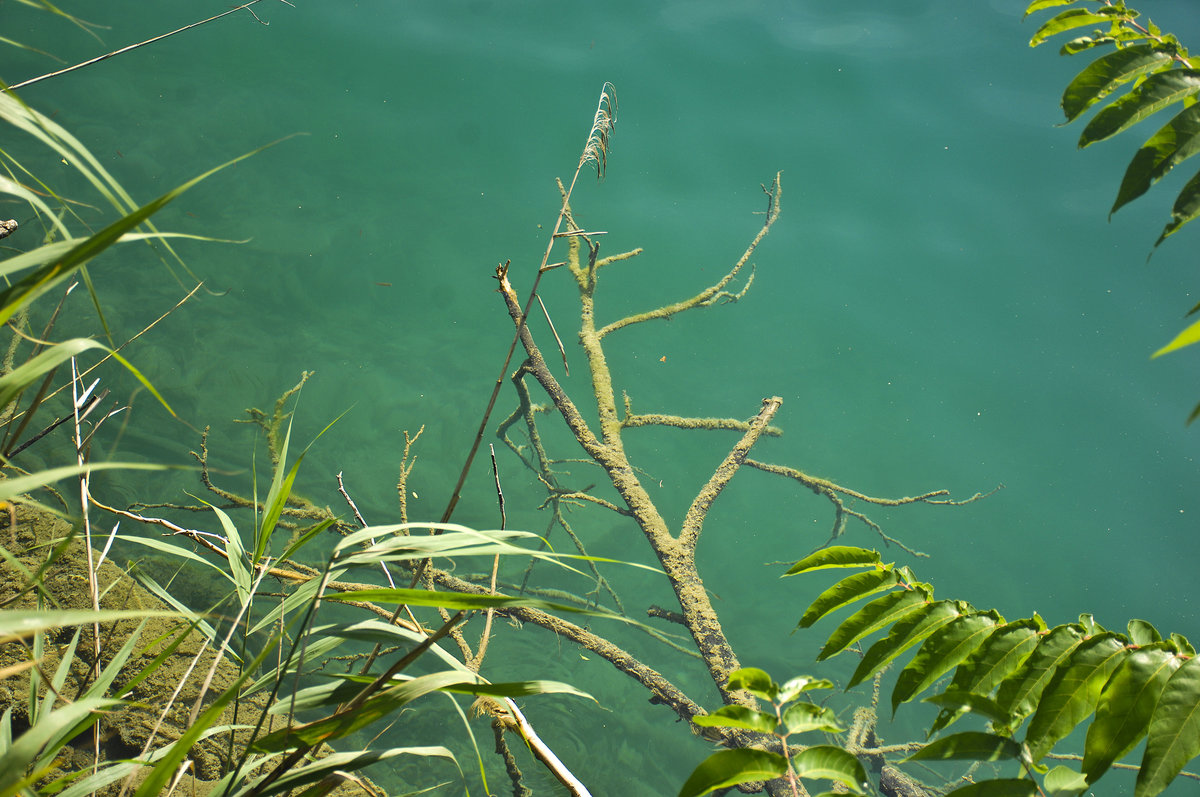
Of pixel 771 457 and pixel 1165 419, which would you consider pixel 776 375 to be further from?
pixel 1165 419

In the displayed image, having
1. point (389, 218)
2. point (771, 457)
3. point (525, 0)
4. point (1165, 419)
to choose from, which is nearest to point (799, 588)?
point (771, 457)

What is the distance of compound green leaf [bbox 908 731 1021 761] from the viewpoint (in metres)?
0.77

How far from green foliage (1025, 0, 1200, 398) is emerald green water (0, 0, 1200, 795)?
259 inches

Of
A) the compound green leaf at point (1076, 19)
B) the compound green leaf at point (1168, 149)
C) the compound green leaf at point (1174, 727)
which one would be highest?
the compound green leaf at point (1076, 19)

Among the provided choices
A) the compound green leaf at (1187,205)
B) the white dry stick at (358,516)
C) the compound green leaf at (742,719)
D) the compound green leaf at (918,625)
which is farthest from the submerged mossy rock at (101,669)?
the compound green leaf at (1187,205)

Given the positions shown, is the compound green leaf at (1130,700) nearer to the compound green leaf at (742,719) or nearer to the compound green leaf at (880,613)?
the compound green leaf at (880,613)

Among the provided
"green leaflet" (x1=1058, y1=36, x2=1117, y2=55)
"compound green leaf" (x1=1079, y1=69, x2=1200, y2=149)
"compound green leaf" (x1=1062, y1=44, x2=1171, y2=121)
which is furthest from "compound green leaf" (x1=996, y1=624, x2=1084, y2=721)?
"green leaflet" (x1=1058, y1=36, x2=1117, y2=55)

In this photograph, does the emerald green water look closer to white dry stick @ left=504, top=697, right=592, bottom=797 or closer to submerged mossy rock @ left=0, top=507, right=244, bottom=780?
submerged mossy rock @ left=0, top=507, right=244, bottom=780

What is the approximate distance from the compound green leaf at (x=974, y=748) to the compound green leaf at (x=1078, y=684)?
0.11 metres

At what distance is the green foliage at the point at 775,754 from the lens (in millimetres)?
721

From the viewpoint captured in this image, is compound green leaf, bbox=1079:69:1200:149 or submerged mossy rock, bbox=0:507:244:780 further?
submerged mossy rock, bbox=0:507:244:780

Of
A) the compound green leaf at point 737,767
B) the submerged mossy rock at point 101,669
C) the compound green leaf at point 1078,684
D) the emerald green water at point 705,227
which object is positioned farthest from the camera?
the emerald green water at point 705,227

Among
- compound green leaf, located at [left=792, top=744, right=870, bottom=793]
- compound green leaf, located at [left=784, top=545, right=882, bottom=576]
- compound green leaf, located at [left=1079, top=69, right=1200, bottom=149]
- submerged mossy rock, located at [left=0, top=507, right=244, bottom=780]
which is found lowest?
submerged mossy rock, located at [left=0, top=507, right=244, bottom=780]

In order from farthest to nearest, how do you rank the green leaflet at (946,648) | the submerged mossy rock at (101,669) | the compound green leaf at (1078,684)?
the submerged mossy rock at (101,669)
the green leaflet at (946,648)
the compound green leaf at (1078,684)
